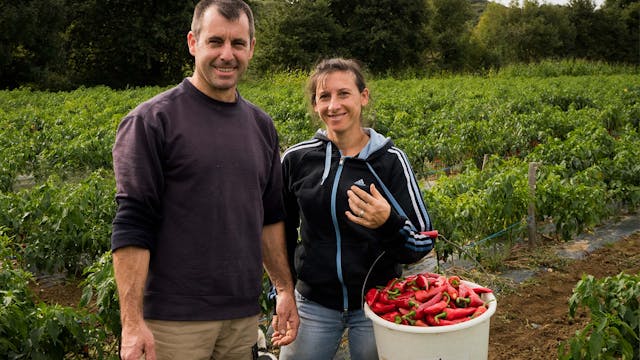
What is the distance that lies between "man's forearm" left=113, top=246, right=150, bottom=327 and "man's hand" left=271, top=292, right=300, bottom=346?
731mm

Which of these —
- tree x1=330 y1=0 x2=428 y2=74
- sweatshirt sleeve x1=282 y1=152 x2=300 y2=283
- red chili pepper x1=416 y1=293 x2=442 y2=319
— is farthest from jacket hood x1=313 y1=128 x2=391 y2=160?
tree x1=330 y1=0 x2=428 y2=74

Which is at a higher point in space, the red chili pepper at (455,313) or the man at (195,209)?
the man at (195,209)

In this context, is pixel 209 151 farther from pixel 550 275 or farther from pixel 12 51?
pixel 12 51

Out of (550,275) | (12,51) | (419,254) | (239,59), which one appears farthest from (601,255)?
(12,51)

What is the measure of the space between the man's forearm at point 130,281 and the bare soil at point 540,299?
2.94m

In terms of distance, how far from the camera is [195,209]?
2.19m

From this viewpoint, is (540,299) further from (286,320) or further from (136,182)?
(136,182)

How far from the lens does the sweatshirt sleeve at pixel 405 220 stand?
8.05 feet

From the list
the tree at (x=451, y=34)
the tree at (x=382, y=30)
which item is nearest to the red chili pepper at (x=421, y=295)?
the tree at (x=382, y=30)

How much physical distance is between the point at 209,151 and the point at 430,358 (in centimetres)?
112

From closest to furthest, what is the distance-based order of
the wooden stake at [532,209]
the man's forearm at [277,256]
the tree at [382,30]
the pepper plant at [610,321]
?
1. the man's forearm at [277,256]
2. the pepper plant at [610,321]
3. the wooden stake at [532,209]
4. the tree at [382,30]

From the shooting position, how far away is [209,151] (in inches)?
86.3

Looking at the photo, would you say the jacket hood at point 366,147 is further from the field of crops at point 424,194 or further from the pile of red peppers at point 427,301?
the pile of red peppers at point 427,301

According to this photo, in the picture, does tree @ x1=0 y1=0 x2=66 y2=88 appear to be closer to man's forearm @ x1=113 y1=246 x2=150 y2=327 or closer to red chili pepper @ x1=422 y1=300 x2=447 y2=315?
man's forearm @ x1=113 y1=246 x2=150 y2=327
